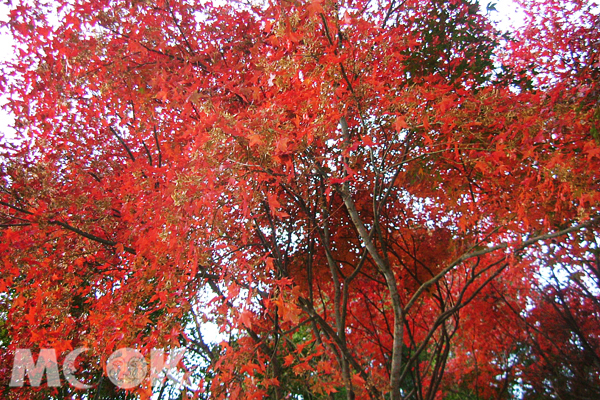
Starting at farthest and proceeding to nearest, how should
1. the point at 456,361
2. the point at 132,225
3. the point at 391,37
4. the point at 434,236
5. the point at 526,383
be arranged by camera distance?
the point at 456,361, the point at 526,383, the point at 434,236, the point at 132,225, the point at 391,37

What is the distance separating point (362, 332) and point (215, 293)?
11.6 ft

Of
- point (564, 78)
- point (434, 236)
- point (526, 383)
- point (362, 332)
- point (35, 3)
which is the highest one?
point (35, 3)

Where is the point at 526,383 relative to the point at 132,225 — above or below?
below

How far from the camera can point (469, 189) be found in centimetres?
398

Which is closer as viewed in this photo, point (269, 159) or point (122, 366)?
point (269, 159)

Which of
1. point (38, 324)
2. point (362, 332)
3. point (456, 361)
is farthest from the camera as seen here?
point (456, 361)

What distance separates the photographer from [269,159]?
259 cm

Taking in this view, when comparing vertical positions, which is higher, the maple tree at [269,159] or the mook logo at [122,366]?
the maple tree at [269,159]

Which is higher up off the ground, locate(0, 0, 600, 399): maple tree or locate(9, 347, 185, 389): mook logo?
locate(0, 0, 600, 399): maple tree

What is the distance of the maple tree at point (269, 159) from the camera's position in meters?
2.54

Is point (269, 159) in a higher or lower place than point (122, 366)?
higher

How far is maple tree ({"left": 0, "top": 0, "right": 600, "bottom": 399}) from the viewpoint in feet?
8.33

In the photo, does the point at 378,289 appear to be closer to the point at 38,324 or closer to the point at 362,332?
the point at 362,332

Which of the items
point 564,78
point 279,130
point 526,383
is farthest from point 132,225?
point 526,383
